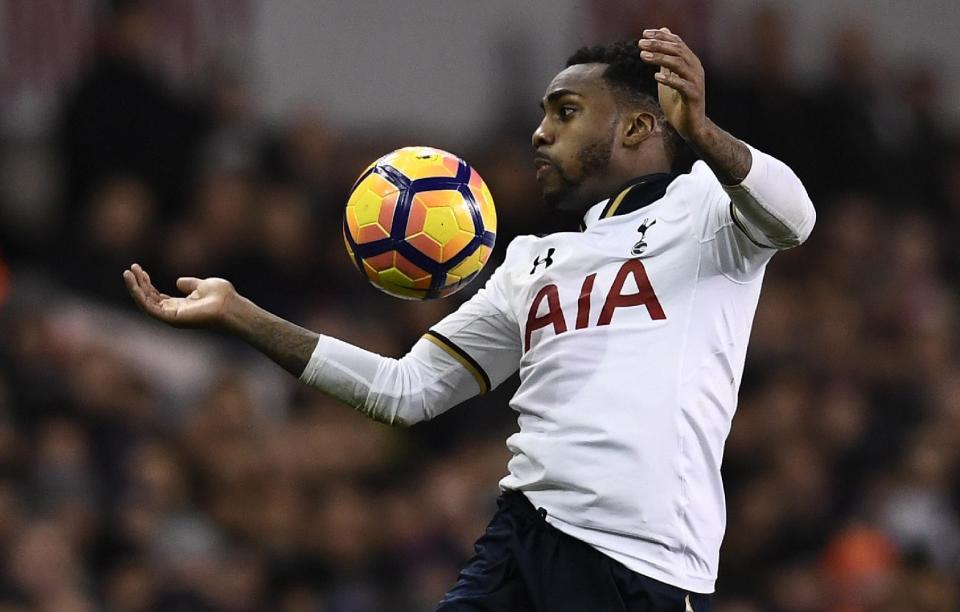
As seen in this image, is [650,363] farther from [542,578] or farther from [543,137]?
[543,137]

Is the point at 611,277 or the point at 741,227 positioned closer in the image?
the point at 741,227

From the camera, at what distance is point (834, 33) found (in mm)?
13289

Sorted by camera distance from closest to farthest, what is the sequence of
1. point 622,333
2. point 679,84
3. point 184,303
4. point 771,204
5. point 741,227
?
point 679,84
point 771,204
point 741,227
point 622,333
point 184,303

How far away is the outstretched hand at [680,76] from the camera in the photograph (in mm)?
3787

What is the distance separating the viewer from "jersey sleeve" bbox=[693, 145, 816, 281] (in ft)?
12.9

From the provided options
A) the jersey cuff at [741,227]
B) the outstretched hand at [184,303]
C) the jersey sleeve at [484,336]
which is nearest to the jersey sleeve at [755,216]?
the jersey cuff at [741,227]

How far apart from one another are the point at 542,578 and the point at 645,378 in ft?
1.85

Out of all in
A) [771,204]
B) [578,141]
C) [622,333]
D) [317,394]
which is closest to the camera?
[771,204]

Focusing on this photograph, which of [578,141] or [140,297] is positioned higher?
[578,141]

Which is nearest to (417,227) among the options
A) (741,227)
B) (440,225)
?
(440,225)

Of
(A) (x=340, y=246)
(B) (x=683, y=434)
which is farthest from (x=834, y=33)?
(B) (x=683, y=434)

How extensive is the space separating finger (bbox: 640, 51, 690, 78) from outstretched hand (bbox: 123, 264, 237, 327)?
133 centimetres

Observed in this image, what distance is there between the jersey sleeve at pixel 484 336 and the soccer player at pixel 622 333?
78mm

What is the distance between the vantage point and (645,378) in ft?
13.5
